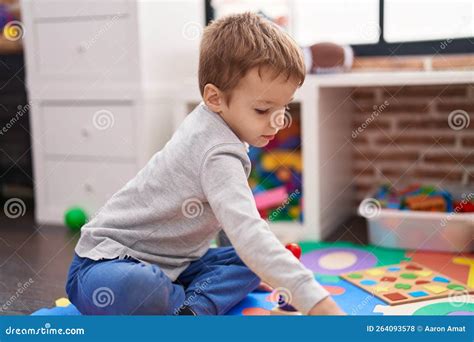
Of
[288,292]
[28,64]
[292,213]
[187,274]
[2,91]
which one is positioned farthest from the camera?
[2,91]

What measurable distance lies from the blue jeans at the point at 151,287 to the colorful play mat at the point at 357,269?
6 cm

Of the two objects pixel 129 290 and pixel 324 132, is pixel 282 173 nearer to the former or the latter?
pixel 324 132

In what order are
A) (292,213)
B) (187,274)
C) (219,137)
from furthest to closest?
(292,213) < (187,274) < (219,137)

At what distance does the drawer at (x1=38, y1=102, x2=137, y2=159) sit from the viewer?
1712 mm

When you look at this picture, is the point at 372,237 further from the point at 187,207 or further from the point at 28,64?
the point at 28,64

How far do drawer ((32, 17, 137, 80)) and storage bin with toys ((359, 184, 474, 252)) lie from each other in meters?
0.81

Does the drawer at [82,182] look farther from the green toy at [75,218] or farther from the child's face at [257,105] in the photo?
the child's face at [257,105]

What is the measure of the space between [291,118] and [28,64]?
2.76ft

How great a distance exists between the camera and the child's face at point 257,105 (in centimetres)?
85

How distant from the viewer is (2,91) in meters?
1.98

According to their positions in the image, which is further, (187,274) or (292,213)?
(292,213)

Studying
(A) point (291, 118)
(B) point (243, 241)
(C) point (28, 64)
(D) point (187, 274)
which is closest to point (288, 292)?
(B) point (243, 241)

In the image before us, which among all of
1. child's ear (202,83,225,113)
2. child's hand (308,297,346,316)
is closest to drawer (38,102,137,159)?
child's ear (202,83,225,113)
